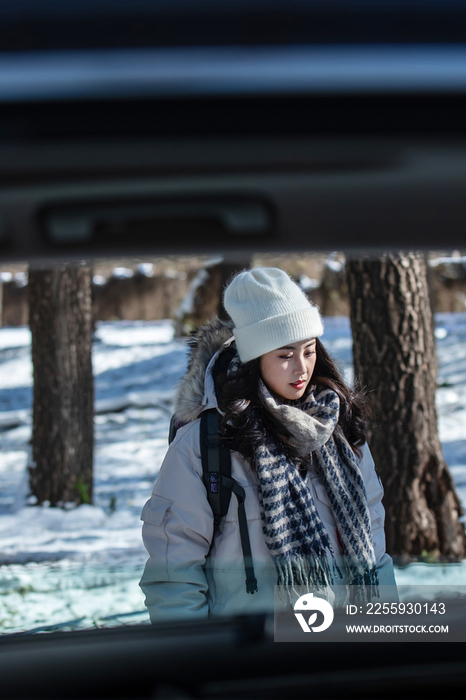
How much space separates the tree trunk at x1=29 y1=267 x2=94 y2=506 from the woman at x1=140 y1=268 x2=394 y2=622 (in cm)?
449

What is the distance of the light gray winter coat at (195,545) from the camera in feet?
6.50

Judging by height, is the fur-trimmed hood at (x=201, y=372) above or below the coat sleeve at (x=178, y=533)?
above

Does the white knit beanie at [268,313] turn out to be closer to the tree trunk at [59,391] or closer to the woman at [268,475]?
the woman at [268,475]

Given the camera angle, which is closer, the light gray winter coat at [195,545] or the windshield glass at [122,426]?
the light gray winter coat at [195,545]

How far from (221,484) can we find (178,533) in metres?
0.19

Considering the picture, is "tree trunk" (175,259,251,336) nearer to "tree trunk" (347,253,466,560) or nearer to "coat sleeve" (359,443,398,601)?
"tree trunk" (347,253,466,560)

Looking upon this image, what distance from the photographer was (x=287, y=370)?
225 cm

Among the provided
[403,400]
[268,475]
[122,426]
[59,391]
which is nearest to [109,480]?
[59,391]

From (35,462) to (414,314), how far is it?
158 inches

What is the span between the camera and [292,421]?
85.0 inches

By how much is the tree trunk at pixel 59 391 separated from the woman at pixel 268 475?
4486 millimetres

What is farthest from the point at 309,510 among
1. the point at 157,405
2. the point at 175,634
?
the point at 157,405

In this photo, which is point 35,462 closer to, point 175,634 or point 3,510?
point 3,510

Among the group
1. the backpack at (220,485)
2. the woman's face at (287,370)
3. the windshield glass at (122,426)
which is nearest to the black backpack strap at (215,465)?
the backpack at (220,485)
